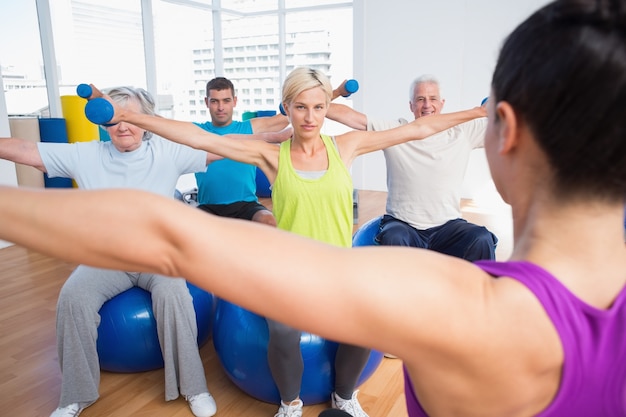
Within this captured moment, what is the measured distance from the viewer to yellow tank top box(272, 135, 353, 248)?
1.79 metres

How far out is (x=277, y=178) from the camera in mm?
1844

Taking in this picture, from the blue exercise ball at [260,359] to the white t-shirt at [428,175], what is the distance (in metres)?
0.84

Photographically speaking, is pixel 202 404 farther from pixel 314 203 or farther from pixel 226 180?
pixel 226 180

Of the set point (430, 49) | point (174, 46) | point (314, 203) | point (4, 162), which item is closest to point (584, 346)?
point (314, 203)

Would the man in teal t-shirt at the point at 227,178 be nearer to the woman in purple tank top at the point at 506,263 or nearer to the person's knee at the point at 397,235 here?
the person's knee at the point at 397,235

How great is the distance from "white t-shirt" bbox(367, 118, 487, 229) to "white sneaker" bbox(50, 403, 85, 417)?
1635 millimetres

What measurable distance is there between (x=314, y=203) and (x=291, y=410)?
2.49 ft

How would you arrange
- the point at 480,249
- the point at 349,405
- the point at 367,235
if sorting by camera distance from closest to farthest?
the point at 349,405 < the point at 480,249 < the point at 367,235

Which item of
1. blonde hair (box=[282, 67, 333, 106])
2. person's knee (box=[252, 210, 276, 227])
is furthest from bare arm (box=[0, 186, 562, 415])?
person's knee (box=[252, 210, 276, 227])

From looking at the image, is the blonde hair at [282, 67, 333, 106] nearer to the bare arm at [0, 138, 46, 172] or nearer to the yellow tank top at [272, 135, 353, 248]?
the yellow tank top at [272, 135, 353, 248]

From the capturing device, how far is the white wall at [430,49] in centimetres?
488

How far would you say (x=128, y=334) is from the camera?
1874 millimetres

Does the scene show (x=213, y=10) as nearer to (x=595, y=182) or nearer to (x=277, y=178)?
(x=277, y=178)

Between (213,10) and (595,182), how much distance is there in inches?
260
